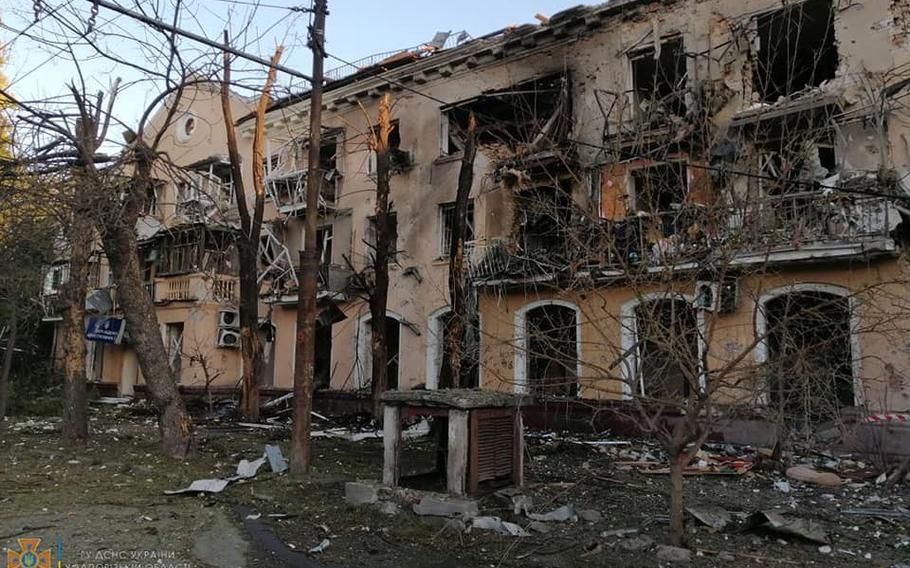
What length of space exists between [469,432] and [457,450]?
24 cm

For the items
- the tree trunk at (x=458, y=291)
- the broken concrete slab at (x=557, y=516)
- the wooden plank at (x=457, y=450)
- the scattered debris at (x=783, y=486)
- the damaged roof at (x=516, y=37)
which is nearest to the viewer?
the broken concrete slab at (x=557, y=516)

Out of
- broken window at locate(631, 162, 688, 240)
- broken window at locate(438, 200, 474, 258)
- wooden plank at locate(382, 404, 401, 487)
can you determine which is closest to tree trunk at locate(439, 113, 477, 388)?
broken window at locate(631, 162, 688, 240)

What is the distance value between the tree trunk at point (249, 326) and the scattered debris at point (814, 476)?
13.0m

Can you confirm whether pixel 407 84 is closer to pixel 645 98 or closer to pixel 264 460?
pixel 645 98

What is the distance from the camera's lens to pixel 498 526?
6.63 metres

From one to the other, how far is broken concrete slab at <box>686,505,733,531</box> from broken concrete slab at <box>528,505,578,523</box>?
1.21 meters

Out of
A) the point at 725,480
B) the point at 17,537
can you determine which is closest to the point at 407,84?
the point at 725,480

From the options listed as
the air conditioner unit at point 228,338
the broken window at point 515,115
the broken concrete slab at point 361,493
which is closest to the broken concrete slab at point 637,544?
the broken concrete slab at point 361,493

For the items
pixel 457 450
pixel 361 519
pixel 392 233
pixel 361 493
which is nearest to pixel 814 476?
pixel 457 450

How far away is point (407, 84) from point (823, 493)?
16.7m

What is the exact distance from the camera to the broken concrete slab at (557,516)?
698 centimetres

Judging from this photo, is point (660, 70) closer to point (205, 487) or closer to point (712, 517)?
point (712, 517)

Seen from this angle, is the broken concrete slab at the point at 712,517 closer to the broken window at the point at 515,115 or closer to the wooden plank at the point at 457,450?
the wooden plank at the point at 457,450

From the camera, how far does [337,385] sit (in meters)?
21.1
